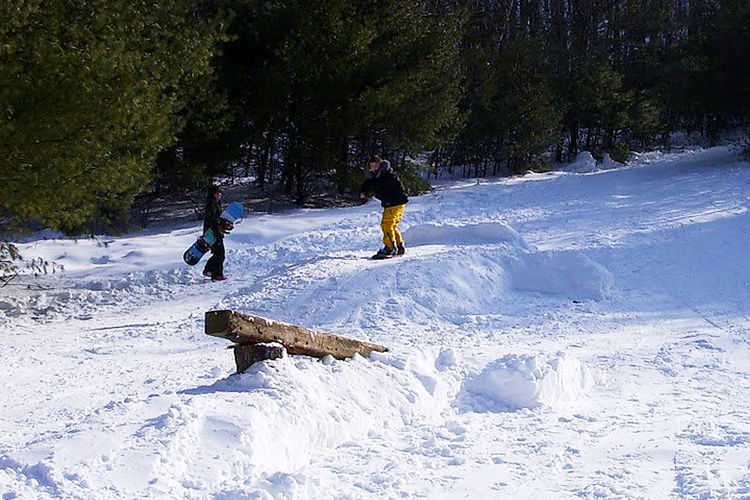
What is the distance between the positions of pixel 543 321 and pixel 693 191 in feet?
A: 36.3

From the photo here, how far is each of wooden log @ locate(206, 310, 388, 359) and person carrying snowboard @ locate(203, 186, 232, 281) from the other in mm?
6235

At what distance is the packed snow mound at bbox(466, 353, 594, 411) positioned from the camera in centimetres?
660

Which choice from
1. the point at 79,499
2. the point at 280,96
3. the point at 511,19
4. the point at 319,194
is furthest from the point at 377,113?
the point at 511,19

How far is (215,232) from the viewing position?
12.7m

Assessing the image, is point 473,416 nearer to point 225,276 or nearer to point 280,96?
point 225,276

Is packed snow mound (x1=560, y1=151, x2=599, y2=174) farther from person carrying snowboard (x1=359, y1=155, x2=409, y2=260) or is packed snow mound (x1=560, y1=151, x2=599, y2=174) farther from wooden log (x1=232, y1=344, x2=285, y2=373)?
wooden log (x1=232, y1=344, x2=285, y2=373)

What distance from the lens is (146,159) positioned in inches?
465

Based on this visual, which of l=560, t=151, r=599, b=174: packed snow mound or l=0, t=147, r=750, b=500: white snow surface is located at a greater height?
l=560, t=151, r=599, b=174: packed snow mound

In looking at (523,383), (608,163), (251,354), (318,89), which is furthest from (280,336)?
(608,163)

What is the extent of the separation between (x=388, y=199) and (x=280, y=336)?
21.5 ft

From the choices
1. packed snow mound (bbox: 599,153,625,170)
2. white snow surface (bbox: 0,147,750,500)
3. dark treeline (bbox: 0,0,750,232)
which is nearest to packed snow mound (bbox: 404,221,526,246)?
white snow surface (bbox: 0,147,750,500)

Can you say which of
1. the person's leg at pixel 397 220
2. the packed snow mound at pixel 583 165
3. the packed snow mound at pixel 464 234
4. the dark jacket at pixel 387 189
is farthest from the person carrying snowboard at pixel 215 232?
the packed snow mound at pixel 583 165

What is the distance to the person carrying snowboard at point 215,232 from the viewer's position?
12.8 metres

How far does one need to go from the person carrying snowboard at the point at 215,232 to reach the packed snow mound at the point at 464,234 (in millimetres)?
3404
